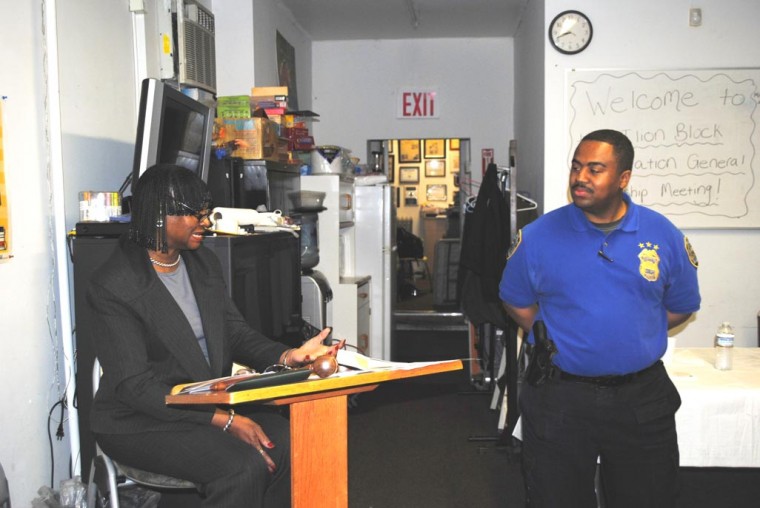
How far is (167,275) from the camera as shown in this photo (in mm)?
2266

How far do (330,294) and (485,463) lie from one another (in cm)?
154

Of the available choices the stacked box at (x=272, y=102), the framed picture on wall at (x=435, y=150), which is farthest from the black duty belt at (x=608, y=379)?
the framed picture on wall at (x=435, y=150)

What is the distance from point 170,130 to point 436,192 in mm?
9201

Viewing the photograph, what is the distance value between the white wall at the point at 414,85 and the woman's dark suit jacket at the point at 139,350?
557 centimetres

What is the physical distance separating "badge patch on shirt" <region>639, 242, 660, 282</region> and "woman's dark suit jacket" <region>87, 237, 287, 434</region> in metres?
1.31

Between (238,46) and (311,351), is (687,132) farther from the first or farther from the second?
(311,351)

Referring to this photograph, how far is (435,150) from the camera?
11.8 meters

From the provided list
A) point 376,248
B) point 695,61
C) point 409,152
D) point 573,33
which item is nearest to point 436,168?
point 409,152

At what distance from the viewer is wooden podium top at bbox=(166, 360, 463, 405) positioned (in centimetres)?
141

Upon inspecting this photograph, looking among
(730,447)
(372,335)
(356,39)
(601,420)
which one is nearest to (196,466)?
(601,420)

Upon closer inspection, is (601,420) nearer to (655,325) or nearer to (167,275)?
(655,325)

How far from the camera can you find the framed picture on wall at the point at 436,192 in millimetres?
11812

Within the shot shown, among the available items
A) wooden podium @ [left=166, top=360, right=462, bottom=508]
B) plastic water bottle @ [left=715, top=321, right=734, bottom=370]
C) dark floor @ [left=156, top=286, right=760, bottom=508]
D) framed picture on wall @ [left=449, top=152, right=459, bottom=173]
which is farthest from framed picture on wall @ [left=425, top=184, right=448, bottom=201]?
wooden podium @ [left=166, top=360, right=462, bottom=508]

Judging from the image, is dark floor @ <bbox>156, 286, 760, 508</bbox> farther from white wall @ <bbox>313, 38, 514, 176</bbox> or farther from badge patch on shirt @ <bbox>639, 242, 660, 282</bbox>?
white wall @ <bbox>313, 38, 514, 176</bbox>
